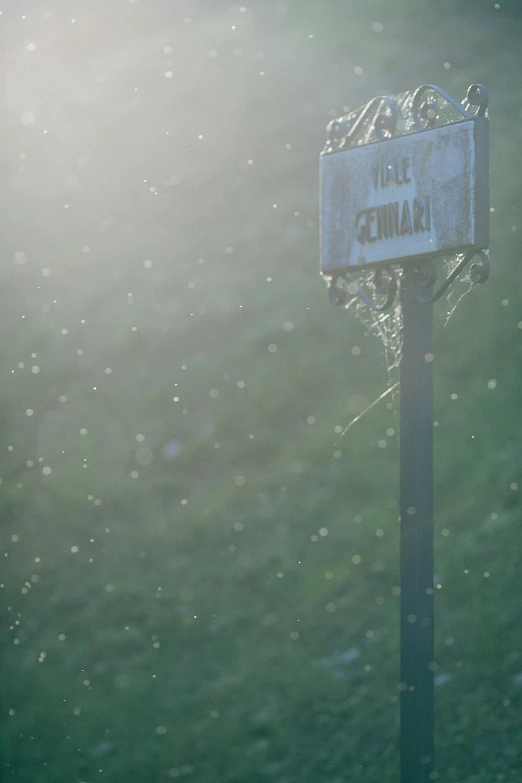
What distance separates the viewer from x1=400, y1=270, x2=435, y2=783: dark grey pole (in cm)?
277

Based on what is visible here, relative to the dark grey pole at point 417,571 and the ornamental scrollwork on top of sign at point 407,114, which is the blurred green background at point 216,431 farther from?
the ornamental scrollwork on top of sign at point 407,114

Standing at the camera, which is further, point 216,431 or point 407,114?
point 216,431

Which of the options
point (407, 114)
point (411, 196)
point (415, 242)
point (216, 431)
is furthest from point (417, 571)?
point (216, 431)

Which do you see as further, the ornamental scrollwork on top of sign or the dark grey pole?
the ornamental scrollwork on top of sign

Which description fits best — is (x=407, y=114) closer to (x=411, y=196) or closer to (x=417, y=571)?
(x=411, y=196)

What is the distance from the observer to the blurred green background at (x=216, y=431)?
16.1 feet

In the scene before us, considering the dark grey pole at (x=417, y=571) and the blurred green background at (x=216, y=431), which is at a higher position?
the blurred green background at (x=216, y=431)

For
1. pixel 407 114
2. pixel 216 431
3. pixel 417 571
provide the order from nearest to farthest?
pixel 417 571 < pixel 407 114 < pixel 216 431

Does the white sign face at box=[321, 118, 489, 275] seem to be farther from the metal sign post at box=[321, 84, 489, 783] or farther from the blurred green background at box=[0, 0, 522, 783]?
the blurred green background at box=[0, 0, 522, 783]

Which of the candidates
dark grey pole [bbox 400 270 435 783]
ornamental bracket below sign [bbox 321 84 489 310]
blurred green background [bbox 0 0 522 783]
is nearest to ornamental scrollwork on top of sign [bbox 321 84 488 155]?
ornamental bracket below sign [bbox 321 84 489 310]

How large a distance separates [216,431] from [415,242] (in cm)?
290

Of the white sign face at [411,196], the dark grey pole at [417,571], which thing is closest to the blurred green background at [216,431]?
the dark grey pole at [417,571]

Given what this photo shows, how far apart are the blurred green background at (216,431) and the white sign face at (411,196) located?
259 cm

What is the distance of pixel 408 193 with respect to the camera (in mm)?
2857
